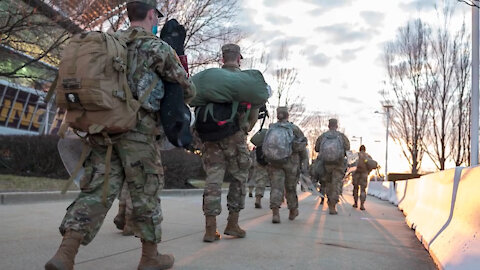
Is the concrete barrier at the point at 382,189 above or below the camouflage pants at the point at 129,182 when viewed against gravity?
above

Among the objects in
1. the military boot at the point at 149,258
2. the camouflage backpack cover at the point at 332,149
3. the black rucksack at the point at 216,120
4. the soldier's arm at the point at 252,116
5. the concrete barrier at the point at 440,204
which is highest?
the camouflage backpack cover at the point at 332,149

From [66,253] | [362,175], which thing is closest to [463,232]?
[66,253]

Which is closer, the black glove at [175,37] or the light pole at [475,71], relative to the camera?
the black glove at [175,37]

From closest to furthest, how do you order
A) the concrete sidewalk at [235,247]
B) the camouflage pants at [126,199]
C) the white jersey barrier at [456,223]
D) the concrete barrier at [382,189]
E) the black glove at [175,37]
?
the white jersey barrier at [456,223] → the concrete sidewalk at [235,247] → the black glove at [175,37] → the camouflage pants at [126,199] → the concrete barrier at [382,189]

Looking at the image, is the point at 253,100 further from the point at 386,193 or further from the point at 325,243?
the point at 386,193

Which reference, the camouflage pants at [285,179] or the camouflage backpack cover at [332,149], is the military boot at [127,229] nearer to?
the camouflage pants at [285,179]

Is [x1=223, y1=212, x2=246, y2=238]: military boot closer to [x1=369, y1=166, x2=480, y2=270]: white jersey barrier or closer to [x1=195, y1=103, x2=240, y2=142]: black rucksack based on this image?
[x1=195, y1=103, x2=240, y2=142]: black rucksack

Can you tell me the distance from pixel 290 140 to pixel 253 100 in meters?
2.47

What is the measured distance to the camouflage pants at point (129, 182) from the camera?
291cm

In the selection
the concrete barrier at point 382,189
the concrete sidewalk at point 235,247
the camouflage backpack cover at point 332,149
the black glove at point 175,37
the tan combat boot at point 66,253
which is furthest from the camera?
the concrete barrier at point 382,189

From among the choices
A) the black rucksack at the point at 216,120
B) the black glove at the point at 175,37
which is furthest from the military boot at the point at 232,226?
the black glove at the point at 175,37

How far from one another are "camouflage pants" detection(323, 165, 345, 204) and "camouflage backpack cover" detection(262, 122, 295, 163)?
244 cm

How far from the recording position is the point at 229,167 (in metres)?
5.04

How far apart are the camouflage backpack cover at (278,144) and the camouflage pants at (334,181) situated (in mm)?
2442
